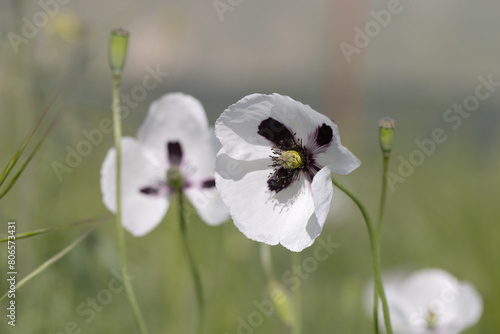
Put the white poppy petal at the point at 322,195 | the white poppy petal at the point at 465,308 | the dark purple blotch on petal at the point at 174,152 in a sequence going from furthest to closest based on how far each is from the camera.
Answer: the white poppy petal at the point at 465,308 → the dark purple blotch on petal at the point at 174,152 → the white poppy petal at the point at 322,195

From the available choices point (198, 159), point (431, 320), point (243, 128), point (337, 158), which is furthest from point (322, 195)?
point (431, 320)

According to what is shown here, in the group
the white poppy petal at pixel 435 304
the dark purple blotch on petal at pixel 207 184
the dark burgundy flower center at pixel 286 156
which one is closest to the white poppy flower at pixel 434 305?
the white poppy petal at pixel 435 304

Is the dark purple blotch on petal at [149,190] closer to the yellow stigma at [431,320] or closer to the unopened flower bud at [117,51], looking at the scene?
the unopened flower bud at [117,51]

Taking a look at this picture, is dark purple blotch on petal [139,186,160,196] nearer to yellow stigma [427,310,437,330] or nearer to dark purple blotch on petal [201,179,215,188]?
dark purple blotch on petal [201,179,215,188]

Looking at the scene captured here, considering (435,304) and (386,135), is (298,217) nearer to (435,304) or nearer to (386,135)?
(386,135)

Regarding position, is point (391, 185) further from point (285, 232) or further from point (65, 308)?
point (285, 232)

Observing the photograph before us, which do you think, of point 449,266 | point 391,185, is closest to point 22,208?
point 449,266
